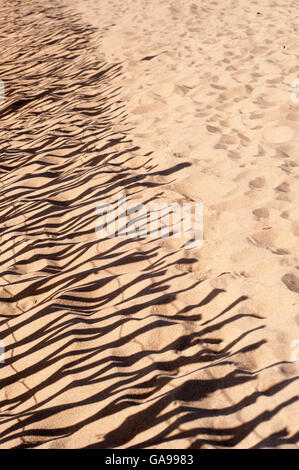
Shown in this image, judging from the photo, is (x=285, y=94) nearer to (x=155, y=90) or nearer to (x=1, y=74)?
(x=155, y=90)

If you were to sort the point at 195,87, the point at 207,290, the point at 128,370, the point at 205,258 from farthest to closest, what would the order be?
the point at 195,87, the point at 205,258, the point at 207,290, the point at 128,370

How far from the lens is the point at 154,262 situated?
3.24 meters

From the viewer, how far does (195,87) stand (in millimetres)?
5793

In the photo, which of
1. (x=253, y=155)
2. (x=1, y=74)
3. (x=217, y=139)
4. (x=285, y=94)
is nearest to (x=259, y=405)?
(x=253, y=155)

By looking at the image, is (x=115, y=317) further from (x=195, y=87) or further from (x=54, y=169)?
(x=195, y=87)

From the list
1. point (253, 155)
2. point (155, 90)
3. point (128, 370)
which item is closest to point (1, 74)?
point (155, 90)

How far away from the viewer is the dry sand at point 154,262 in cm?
229

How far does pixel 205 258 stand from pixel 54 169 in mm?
1876

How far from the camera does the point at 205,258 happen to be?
3.23 metres

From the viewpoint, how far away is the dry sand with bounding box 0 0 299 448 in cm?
229

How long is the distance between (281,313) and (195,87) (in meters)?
3.68
